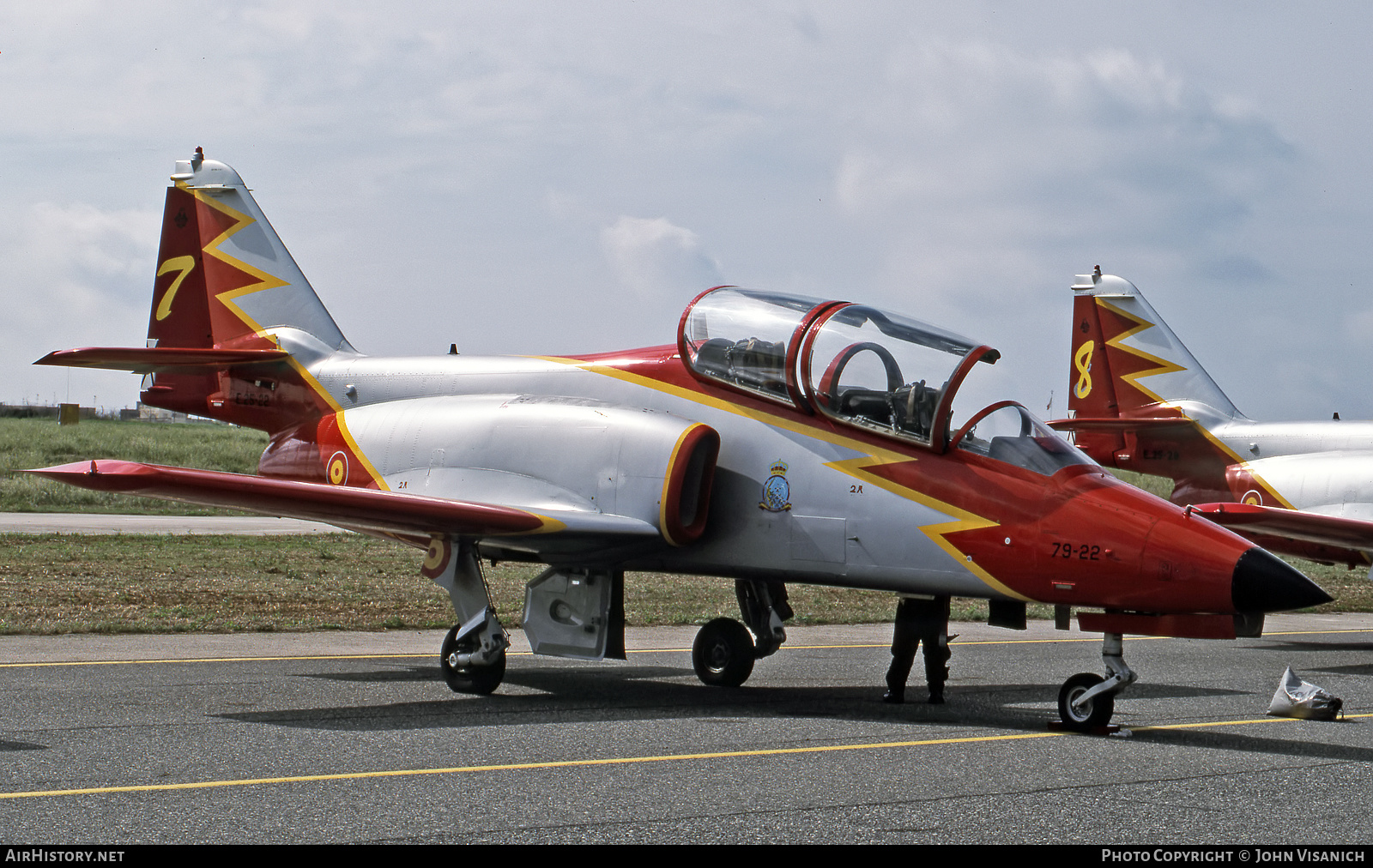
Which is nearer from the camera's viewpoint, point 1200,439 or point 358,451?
point 358,451

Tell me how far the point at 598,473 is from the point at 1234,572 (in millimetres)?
4766

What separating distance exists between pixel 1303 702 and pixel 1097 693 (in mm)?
2349

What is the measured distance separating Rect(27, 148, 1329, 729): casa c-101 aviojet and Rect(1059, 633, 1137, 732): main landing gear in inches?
0.7

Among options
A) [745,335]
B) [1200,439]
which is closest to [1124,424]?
[1200,439]

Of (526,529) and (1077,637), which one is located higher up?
(526,529)

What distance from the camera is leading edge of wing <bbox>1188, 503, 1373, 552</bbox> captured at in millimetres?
14141

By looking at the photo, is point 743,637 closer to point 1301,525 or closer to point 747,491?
point 747,491

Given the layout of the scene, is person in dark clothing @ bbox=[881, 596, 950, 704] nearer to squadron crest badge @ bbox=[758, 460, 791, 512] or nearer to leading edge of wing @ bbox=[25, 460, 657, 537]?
squadron crest badge @ bbox=[758, 460, 791, 512]

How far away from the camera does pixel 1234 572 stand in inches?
340

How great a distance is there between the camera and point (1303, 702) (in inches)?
417

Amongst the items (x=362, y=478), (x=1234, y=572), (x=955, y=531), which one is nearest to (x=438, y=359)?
(x=362, y=478)

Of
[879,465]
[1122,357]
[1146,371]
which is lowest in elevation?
[879,465]

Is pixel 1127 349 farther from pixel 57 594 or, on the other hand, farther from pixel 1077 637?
pixel 57 594

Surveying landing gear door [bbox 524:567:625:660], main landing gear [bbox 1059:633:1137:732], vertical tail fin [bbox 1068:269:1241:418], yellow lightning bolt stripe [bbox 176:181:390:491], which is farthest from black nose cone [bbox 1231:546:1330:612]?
vertical tail fin [bbox 1068:269:1241:418]
